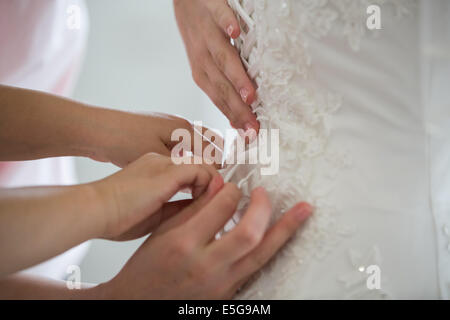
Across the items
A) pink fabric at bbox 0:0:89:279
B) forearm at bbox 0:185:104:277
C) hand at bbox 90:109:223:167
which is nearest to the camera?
forearm at bbox 0:185:104:277

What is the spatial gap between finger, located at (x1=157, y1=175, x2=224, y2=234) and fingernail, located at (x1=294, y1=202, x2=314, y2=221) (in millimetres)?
103

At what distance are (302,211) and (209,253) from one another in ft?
0.37

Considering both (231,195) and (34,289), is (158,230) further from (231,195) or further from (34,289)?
(34,289)

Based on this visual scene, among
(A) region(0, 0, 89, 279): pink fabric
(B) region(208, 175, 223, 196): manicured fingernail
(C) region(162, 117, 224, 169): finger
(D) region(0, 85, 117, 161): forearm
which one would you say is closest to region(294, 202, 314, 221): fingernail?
(B) region(208, 175, 223, 196): manicured fingernail

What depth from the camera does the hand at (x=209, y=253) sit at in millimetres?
422

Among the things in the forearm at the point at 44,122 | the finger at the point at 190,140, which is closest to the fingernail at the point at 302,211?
the finger at the point at 190,140

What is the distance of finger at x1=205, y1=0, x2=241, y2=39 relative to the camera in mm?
578

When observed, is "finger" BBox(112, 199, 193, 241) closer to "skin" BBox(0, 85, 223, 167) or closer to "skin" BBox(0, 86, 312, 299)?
"skin" BBox(0, 86, 312, 299)

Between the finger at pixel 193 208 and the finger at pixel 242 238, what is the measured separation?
73 millimetres

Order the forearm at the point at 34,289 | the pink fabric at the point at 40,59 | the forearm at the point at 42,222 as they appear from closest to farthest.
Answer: the forearm at the point at 42,222 → the forearm at the point at 34,289 → the pink fabric at the point at 40,59

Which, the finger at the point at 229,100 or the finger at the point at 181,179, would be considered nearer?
the finger at the point at 181,179

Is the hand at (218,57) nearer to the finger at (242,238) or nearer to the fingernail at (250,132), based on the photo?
the fingernail at (250,132)

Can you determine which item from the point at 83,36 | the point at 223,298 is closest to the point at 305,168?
the point at 223,298

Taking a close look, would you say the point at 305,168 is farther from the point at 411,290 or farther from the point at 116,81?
the point at 116,81
